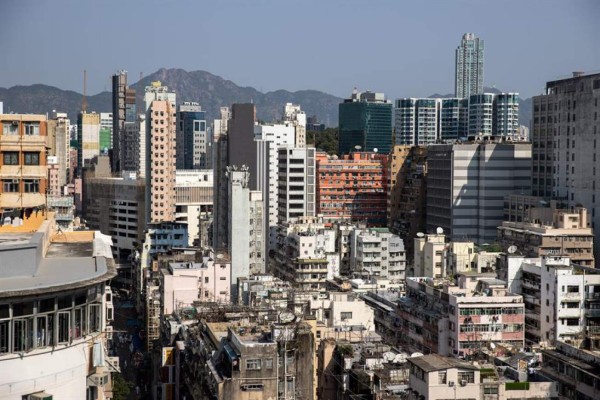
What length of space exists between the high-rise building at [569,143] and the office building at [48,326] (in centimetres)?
3106

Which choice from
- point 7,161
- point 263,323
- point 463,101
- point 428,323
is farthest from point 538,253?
point 463,101

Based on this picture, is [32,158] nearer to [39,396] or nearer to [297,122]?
[39,396]

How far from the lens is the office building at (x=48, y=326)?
20.4 feet

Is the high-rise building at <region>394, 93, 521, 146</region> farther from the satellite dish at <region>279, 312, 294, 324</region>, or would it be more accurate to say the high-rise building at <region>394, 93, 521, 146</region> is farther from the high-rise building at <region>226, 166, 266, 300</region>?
the satellite dish at <region>279, 312, 294, 324</region>

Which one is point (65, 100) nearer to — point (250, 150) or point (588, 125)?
point (250, 150)

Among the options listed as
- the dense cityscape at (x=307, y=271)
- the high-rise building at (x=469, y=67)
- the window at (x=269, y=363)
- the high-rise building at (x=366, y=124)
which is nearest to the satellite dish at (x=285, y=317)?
the dense cityscape at (x=307, y=271)

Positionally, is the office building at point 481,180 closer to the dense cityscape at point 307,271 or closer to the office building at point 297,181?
the dense cityscape at point 307,271

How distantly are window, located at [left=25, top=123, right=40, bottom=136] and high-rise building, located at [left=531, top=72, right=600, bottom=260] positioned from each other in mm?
25810

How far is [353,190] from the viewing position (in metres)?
55.9

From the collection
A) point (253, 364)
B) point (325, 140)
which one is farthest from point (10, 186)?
point (325, 140)

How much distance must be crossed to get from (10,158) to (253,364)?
197 inches

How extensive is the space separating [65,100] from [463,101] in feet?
323

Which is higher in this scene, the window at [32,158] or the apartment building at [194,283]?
the window at [32,158]

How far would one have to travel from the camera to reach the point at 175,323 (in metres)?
24.6
